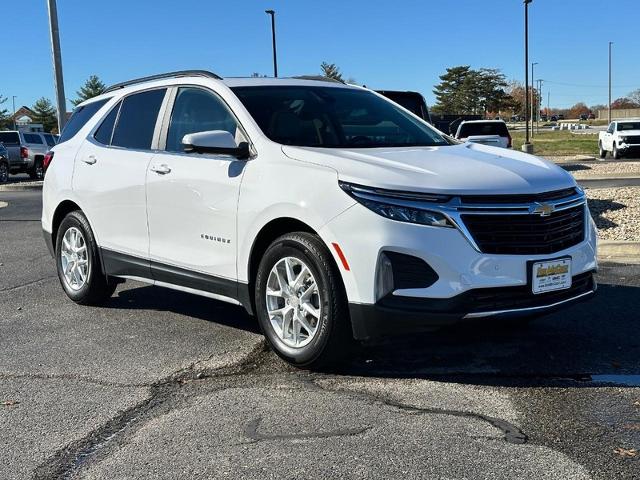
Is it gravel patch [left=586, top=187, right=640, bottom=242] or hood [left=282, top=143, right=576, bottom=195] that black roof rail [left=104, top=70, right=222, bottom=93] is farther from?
gravel patch [left=586, top=187, right=640, bottom=242]

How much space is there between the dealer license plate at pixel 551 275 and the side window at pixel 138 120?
310 centimetres

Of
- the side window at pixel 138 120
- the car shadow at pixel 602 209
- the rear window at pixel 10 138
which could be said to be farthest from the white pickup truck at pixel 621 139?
the side window at pixel 138 120

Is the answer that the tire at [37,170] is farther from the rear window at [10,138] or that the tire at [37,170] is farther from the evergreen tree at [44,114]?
the evergreen tree at [44,114]

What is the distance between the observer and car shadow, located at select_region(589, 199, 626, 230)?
9703 millimetres

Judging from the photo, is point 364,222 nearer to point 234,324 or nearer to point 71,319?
point 234,324

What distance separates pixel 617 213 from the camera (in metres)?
10.5

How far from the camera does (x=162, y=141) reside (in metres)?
5.57

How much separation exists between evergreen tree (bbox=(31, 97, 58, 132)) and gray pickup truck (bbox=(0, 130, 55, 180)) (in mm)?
68289

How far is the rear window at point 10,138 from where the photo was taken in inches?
1104

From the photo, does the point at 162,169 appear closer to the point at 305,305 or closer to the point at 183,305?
the point at 183,305

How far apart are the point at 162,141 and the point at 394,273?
2.42 m

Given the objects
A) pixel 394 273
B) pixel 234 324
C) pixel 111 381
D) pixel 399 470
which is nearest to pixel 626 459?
pixel 399 470

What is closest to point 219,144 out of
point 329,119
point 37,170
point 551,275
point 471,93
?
point 329,119

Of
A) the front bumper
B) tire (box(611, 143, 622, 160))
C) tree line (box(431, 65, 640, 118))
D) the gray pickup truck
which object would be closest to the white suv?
the front bumper
